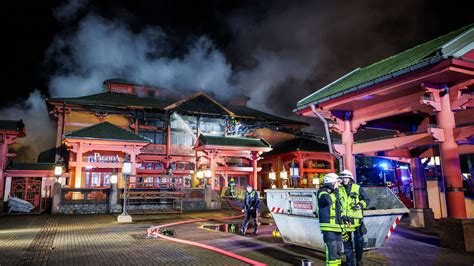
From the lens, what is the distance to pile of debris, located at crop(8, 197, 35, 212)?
20.7 m

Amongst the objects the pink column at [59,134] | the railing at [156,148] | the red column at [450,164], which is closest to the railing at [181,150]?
the railing at [156,148]

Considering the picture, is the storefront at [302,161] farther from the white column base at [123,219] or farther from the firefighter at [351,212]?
the firefighter at [351,212]

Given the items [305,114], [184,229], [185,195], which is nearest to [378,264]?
[305,114]

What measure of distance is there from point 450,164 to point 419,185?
16.7ft

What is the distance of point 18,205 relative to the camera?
20.9 metres

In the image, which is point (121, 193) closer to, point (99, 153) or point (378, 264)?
point (99, 153)

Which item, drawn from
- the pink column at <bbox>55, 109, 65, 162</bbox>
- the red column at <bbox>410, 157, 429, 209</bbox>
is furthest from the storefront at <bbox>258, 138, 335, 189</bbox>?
the pink column at <bbox>55, 109, 65, 162</bbox>

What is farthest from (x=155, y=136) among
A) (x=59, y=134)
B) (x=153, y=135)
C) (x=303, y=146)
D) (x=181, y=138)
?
(x=303, y=146)

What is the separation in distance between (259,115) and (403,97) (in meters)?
28.0

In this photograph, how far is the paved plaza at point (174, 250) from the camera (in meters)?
7.46

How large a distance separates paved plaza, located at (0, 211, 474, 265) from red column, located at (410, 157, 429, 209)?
5.40ft

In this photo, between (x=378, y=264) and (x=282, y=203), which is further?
(x=282, y=203)

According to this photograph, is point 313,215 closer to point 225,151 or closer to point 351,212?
point 351,212

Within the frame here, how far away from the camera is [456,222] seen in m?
8.27
